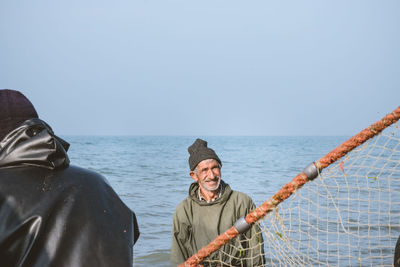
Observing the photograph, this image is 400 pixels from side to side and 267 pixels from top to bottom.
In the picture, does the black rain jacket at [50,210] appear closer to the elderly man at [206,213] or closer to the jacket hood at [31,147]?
the jacket hood at [31,147]

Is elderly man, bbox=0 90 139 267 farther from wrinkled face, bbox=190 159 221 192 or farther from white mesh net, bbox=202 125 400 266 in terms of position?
wrinkled face, bbox=190 159 221 192

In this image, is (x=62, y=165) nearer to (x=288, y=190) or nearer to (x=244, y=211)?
(x=288, y=190)

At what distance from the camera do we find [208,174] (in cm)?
466

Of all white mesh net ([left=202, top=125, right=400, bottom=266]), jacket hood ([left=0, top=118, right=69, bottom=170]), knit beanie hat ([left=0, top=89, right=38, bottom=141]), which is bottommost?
white mesh net ([left=202, top=125, right=400, bottom=266])

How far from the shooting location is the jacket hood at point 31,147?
67.1 inches

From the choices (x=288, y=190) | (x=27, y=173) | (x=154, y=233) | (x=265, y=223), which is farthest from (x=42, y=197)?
(x=154, y=233)

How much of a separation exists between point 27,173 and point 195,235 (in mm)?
3065

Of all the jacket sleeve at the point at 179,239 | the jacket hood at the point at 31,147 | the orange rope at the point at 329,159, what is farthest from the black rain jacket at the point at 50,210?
the jacket sleeve at the point at 179,239

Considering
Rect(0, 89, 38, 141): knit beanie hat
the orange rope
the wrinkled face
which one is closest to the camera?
Rect(0, 89, 38, 141): knit beanie hat

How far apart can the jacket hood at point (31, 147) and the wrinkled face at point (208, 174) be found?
9.72 feet

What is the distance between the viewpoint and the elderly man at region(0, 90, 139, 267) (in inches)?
63.4

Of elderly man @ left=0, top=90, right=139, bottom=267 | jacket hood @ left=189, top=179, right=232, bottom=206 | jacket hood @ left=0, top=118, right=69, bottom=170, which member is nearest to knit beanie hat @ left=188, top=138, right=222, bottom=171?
jacket hood @ left=189, top=179, right=232, bottom=206

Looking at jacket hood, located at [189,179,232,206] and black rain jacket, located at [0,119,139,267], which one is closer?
black rain jacket, located at [0,119,139,267]

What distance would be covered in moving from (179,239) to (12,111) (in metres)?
3.02
